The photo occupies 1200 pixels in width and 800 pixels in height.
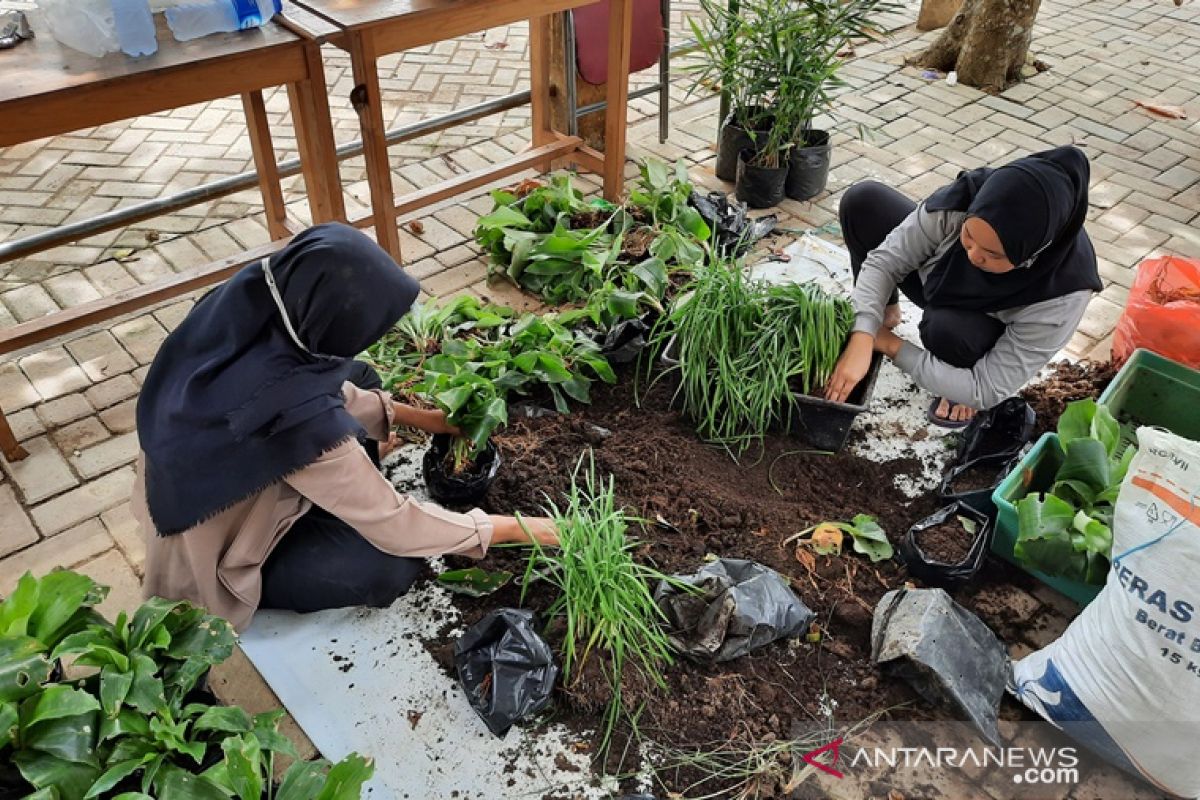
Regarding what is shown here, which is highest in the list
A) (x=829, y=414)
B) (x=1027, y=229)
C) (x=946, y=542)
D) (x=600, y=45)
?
(x=1027, y=229)

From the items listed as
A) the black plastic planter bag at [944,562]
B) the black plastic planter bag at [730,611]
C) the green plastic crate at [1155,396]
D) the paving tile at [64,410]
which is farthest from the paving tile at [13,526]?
the green plastic crate at [1155,396]

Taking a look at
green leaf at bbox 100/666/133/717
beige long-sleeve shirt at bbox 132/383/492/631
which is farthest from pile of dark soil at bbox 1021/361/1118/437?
green leaf at bbox 100/666/133/717

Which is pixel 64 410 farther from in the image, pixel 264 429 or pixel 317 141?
pixel 264 429

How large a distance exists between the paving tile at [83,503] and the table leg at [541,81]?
2.37m

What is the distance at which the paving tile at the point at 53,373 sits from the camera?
3227mm

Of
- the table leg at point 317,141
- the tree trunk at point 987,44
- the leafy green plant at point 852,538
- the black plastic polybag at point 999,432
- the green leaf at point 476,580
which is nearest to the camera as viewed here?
the green leaf at point 476,580

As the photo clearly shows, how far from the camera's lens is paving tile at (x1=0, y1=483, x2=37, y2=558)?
2.67 meters

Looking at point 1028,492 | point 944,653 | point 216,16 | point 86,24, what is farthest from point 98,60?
point 1028,492

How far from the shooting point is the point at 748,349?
9.59 feet

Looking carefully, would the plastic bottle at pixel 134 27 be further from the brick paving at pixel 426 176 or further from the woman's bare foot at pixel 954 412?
the woman's bare foot at pixel 954 412

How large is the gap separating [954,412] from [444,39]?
7.25 feet

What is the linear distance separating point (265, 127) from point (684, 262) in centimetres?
171

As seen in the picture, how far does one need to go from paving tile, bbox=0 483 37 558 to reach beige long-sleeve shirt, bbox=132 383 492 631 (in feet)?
2.54

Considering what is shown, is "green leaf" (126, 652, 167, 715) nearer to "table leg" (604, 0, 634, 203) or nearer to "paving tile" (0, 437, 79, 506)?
"paving tile" (0, 437, 79, 506)
